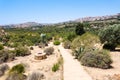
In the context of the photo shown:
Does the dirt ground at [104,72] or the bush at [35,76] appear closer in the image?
the dirt ground at [104,72]

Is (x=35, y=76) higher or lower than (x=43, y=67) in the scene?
higher

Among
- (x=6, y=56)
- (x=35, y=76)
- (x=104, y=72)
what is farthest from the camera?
(x=6, y=56)

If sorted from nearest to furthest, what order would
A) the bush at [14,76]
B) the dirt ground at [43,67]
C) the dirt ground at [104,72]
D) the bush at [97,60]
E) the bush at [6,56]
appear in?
the dirt ground at [104,72] → the bush at [14,76] → the dirt ground at [43,67] → the bush at [97,60] → the bush at [6,56]

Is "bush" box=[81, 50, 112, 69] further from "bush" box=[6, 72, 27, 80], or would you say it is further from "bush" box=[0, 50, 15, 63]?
"bush" box=[0, 50, 15, 63]

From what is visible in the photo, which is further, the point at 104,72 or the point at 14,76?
the point at 104,72

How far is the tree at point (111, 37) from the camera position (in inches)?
1398

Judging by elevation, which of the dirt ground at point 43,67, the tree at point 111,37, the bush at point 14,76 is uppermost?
the tree at point 111,37

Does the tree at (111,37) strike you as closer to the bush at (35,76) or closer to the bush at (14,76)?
the bush at (35,76)

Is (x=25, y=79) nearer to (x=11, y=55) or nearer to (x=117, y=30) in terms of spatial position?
(x=11, y=55)

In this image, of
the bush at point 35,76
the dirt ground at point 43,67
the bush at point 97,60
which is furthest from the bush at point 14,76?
the bush at point 97,60

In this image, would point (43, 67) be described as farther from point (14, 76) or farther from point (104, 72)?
point (104, 72)

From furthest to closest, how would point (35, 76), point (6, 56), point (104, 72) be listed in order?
point (6, 56) → point (104, 72) → point (35, 76)

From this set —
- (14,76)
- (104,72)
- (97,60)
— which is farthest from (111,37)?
(14,76)

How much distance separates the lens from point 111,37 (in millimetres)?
35625
